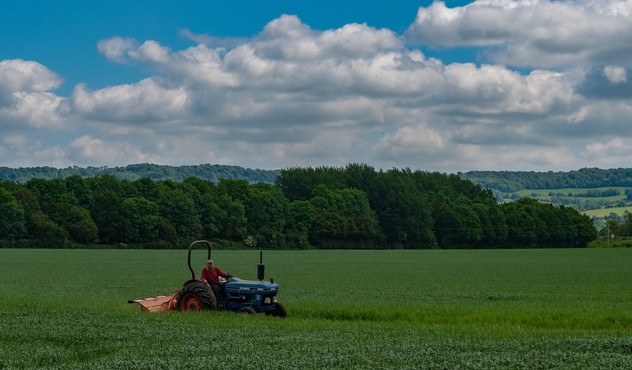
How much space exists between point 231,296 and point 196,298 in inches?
42.6

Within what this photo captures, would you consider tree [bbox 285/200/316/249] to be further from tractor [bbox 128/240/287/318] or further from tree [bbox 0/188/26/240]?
tractor [bbox 128/240/287/318]

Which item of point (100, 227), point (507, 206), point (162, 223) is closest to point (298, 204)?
point (162, 223)

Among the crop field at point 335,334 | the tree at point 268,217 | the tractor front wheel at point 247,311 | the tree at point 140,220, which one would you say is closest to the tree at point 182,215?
the tree at point 140,220

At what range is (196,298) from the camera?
86.0 ft

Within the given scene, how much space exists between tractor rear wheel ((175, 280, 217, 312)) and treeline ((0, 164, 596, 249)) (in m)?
113

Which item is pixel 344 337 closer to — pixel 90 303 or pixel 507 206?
pixel 90 303

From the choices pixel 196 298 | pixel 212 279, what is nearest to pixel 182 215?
pixel 212 279

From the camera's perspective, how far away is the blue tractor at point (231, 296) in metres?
26.0

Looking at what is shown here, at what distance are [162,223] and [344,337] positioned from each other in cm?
12639

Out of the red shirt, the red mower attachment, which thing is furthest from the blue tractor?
the red mower attachment

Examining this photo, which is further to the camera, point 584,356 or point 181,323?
point 181,323

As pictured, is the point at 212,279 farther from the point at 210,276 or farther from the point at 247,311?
the point at 247,311

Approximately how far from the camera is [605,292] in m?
43.8

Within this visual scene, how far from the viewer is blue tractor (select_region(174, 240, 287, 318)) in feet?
85.4
